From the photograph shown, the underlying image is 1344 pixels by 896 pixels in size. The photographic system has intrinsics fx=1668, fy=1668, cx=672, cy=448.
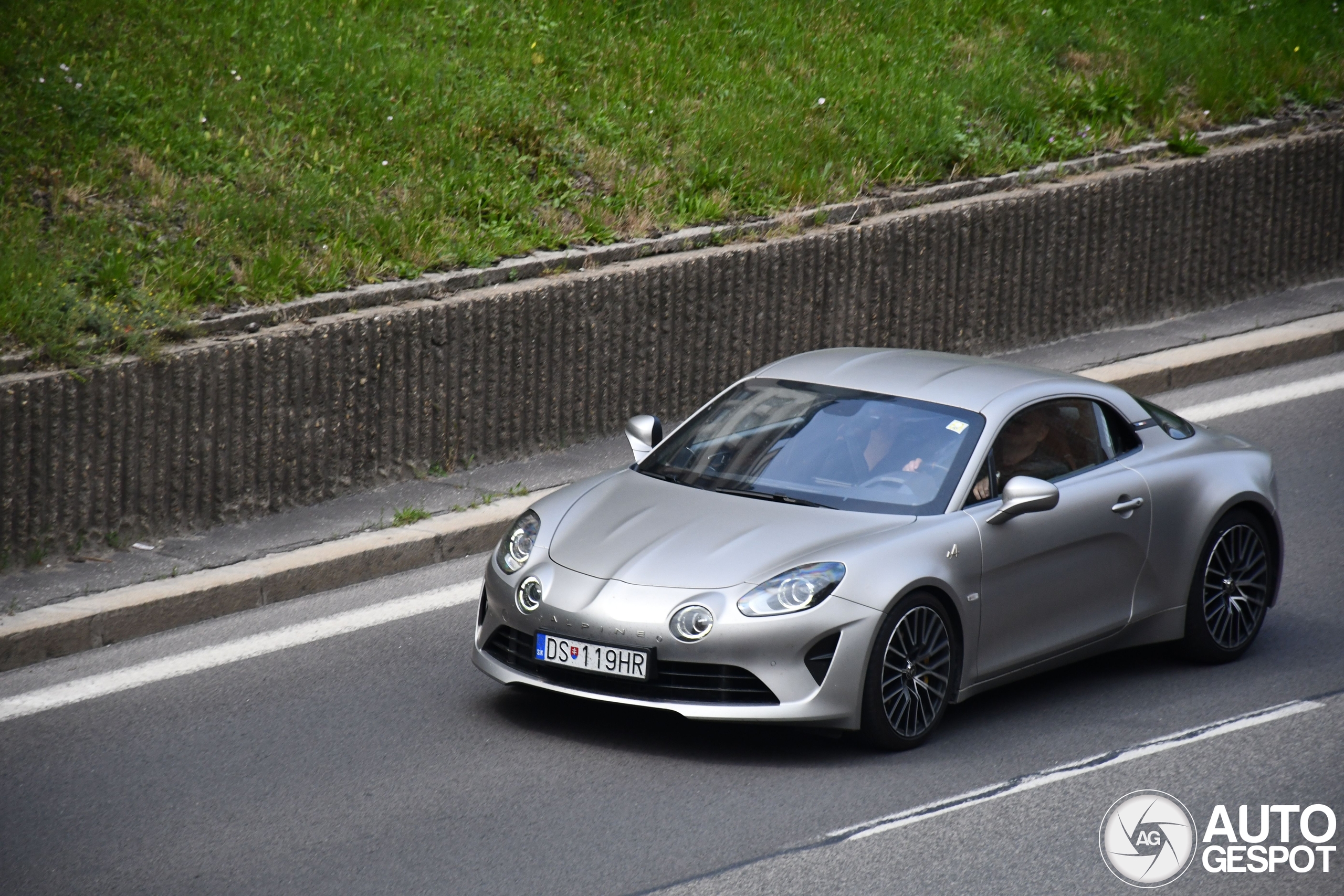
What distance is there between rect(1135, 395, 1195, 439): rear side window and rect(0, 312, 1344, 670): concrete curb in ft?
11.6

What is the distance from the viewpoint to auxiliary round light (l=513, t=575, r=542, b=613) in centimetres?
644

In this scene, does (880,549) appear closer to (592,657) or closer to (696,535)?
(696,535)

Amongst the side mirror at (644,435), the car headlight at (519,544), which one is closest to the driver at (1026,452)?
the side mirror at (644,435)

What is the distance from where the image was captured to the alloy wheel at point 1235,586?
24.6 feet

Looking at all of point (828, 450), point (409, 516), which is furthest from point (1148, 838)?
point (409, 516)

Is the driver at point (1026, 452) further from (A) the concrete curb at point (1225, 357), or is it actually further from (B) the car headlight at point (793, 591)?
(A) the concrete curb at point (1225, 357)

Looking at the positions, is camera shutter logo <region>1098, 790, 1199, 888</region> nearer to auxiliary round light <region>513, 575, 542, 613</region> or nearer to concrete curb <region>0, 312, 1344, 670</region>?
auxiliary round light <region>513, 575, 542, 613</region>

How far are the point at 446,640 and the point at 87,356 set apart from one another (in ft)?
8.65

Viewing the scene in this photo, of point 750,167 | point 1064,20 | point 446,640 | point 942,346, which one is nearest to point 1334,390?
point 942,346

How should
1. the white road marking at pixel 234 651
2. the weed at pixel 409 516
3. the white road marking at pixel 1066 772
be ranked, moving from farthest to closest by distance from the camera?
the weed at pixel 409 516 < the white road marking at pixel 234 651 < the white road marking at pixel 1066 772

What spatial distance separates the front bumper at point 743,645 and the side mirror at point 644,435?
4.50ft

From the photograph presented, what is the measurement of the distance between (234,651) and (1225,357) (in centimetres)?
788

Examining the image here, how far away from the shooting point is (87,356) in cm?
875

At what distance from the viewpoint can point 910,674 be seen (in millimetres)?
6336
